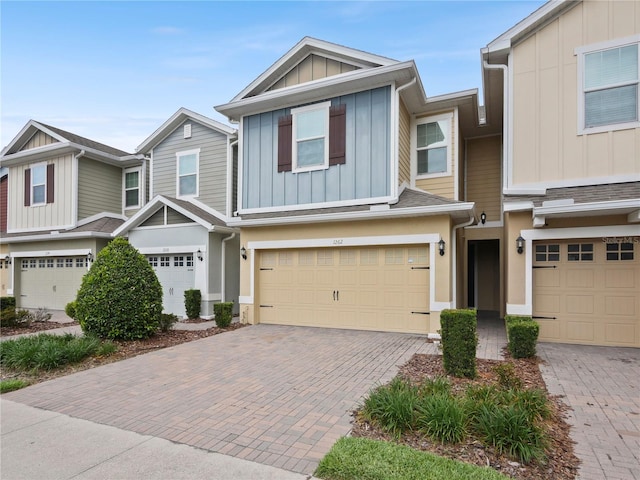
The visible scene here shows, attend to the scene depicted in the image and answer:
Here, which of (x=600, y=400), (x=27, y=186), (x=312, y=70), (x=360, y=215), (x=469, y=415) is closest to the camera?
(x=469, y=415)

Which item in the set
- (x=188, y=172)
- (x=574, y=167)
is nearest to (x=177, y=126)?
(x=188, y=172)

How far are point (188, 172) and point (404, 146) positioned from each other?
8.15m

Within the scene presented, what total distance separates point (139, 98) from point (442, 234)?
1105 cm

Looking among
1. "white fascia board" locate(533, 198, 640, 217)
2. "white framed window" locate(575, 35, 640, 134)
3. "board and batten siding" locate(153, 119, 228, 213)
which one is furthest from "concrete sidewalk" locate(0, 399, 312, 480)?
"board and batten siding" locate(153, 119, 228, 213)

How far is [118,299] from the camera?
8.27 meters

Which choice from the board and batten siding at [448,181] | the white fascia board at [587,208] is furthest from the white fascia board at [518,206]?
the board and batten siding at [448,181]

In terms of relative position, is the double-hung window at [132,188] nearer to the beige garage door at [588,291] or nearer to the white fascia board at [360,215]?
the white fascia board at [360,215]

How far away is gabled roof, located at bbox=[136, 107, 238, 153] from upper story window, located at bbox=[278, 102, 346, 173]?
3.33 metres

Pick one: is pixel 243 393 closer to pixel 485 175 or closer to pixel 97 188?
pixel 485 175

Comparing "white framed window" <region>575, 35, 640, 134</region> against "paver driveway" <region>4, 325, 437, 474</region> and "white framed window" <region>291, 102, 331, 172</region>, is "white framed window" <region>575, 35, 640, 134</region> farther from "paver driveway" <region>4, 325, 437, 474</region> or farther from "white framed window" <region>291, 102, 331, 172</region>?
"paver driveway" <region>4, 325, 437, 474</region>

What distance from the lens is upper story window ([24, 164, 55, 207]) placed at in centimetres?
1539

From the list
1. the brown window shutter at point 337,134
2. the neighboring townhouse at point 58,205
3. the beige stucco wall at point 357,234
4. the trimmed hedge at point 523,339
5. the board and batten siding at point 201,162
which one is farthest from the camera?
the neighboring townhouse at point 58,205

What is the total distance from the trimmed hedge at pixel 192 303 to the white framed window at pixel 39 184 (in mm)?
8708

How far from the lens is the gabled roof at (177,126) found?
13220mm
